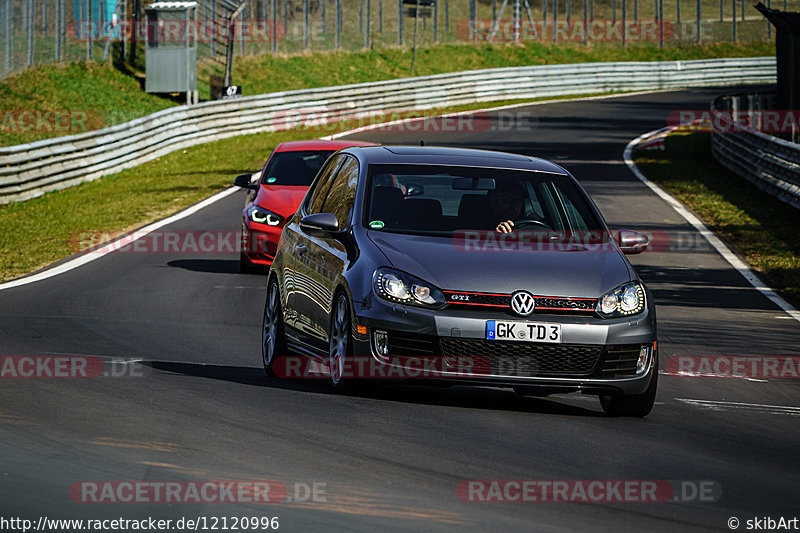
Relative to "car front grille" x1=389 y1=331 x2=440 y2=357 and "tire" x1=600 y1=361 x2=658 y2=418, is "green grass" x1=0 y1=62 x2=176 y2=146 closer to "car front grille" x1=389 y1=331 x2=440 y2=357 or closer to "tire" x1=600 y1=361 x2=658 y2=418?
"car front grille" x1=389 y1=331 x2=440 y2=357

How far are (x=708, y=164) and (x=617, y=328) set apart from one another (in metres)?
25.3

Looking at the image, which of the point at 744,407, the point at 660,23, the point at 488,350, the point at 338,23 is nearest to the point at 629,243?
the point at 744,407

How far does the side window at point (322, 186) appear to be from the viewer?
10.5 metres

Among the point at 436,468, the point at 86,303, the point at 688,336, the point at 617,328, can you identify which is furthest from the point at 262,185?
the point at 436,468

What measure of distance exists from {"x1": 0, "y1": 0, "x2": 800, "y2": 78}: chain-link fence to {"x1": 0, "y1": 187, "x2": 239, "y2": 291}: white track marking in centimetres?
1263

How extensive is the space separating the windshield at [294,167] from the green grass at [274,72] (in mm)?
14675

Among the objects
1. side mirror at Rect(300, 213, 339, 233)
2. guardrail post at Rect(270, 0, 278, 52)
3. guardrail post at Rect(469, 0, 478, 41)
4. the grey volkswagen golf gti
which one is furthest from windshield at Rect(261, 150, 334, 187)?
guardrail post at Rect(469, 0, 478, 41)

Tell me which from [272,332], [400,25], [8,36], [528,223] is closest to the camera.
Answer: [528,223]

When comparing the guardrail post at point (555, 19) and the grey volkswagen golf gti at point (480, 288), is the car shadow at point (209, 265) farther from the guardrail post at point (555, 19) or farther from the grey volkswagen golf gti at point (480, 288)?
the guardrail post at point (555, 19)

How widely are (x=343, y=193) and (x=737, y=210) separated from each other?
1563cm

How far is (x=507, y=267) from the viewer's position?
865cm

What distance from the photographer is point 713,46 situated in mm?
75125

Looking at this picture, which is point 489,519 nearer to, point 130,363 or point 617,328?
point 617,328

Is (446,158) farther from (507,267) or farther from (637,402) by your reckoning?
(637,402)
